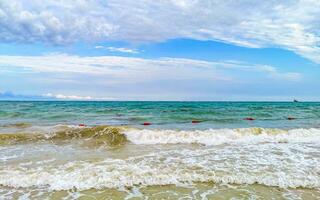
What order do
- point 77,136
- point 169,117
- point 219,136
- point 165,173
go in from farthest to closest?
point 169,117, point 77,136, point 219,136, point 165,173

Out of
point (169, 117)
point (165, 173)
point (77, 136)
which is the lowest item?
point (165, 173)

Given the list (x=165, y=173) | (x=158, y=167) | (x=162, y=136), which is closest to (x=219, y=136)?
(x=162, y=136)

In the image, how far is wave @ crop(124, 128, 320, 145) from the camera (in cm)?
1670

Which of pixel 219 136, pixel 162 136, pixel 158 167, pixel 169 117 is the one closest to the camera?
pixel 158 167

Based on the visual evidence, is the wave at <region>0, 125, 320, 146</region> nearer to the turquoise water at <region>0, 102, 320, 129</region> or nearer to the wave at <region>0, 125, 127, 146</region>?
the wave at <region>0, 125, 127, 146</region>

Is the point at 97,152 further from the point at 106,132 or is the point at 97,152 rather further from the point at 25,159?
the point at 106,132

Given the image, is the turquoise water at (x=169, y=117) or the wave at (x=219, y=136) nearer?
the wave at (x=219, y=136)

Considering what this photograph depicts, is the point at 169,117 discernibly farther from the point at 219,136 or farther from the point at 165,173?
the point at 165,173

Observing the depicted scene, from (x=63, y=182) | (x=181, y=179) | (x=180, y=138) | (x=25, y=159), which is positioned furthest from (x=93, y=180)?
(x=180, y=138)

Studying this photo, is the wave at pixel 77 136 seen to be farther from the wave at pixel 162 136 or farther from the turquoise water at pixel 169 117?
the turquoise water at pixel 169 117

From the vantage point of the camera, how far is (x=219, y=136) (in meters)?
17.7

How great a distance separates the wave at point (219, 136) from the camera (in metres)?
16.7

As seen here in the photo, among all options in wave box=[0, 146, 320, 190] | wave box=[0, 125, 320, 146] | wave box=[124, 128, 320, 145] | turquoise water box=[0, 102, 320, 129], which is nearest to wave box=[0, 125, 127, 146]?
wave box=[0, 125, 320, 146]

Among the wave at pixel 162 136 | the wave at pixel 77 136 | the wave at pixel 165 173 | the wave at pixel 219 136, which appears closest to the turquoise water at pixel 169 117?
the wave at pixel 219 136
